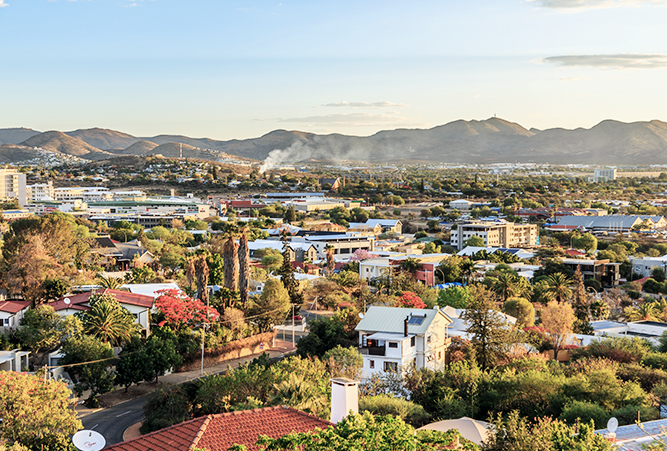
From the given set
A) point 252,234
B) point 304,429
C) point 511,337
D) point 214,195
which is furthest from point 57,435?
point 214,195

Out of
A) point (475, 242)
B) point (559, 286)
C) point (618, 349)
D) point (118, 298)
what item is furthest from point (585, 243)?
point (118, 298)

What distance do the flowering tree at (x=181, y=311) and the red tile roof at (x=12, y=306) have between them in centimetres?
538

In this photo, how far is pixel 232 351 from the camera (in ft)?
98.2

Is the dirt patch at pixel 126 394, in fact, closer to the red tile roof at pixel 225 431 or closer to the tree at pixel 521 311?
the red tile roof at pixel 225 431

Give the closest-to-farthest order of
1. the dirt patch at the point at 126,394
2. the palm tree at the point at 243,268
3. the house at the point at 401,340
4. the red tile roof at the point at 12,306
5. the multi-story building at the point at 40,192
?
the dirt patch at the point at 126,394
the house at the point at 401,340
the red tile roof at the point at 12,306
the palm tree at the point at 243,268
the multi-story building at the point at 40,192

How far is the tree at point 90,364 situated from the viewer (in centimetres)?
2395

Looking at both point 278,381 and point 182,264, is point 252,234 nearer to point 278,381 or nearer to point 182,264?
point 182,264

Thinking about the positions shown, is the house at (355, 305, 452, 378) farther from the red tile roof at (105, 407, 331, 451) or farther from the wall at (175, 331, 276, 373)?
the red tile roof at (105, 407, 331, 451)

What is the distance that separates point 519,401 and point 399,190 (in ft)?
383

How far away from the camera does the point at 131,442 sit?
12867mm

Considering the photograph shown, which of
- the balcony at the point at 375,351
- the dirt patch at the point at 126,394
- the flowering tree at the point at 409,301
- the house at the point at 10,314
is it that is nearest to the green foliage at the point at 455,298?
the flowering tree at the point at 409,301

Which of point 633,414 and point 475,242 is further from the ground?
point 633,414

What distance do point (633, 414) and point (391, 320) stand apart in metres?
9.55

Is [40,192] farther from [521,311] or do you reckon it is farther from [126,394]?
[126,394]
